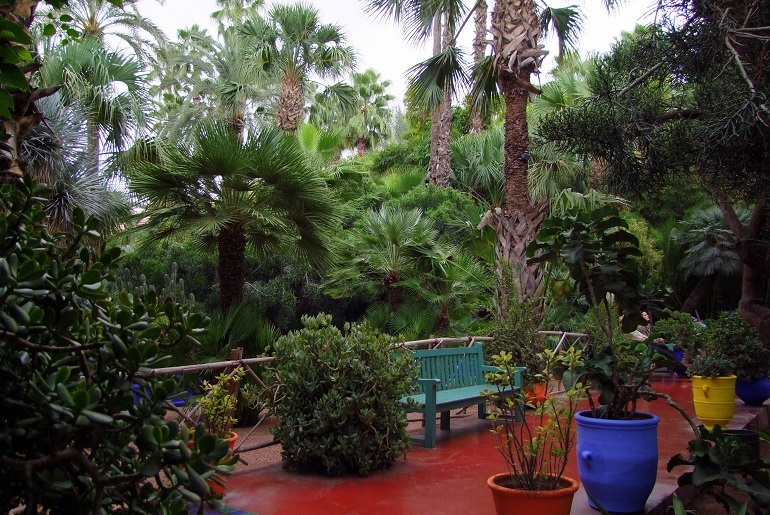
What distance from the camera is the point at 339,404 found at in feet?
17.0

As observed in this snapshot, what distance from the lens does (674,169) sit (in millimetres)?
5809

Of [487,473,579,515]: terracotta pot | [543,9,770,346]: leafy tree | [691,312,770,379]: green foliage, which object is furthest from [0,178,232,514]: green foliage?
[691,312,770,379]: green foliage

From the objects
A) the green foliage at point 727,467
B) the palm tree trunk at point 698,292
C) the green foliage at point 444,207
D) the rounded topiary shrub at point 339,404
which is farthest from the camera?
the palm tree trunk at point 698,292

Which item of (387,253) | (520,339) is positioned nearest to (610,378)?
(520,339)

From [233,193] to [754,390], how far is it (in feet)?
23.4

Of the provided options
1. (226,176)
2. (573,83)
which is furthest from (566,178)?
(226,176)

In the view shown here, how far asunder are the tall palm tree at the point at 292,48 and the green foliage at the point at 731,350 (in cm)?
1151

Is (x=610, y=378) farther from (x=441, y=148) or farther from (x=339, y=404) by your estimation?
(x=441, y=148)

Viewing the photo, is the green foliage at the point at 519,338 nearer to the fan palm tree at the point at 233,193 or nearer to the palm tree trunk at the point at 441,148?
the fan palm tree at the point at 233,193

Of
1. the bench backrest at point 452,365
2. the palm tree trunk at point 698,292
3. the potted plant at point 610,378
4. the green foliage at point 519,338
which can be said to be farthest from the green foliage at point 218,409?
the palm tree trunk at point 698,292

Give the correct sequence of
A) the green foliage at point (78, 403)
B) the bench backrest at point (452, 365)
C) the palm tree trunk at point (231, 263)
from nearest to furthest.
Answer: the green foliage at point (78, 403), the bench backrest at point (452, 365), the palm tree trunk at point (231, 263)

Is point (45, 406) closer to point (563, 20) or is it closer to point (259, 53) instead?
point (563, 20)

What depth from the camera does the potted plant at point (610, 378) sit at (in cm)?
406

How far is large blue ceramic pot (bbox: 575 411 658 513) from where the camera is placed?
4039mm
